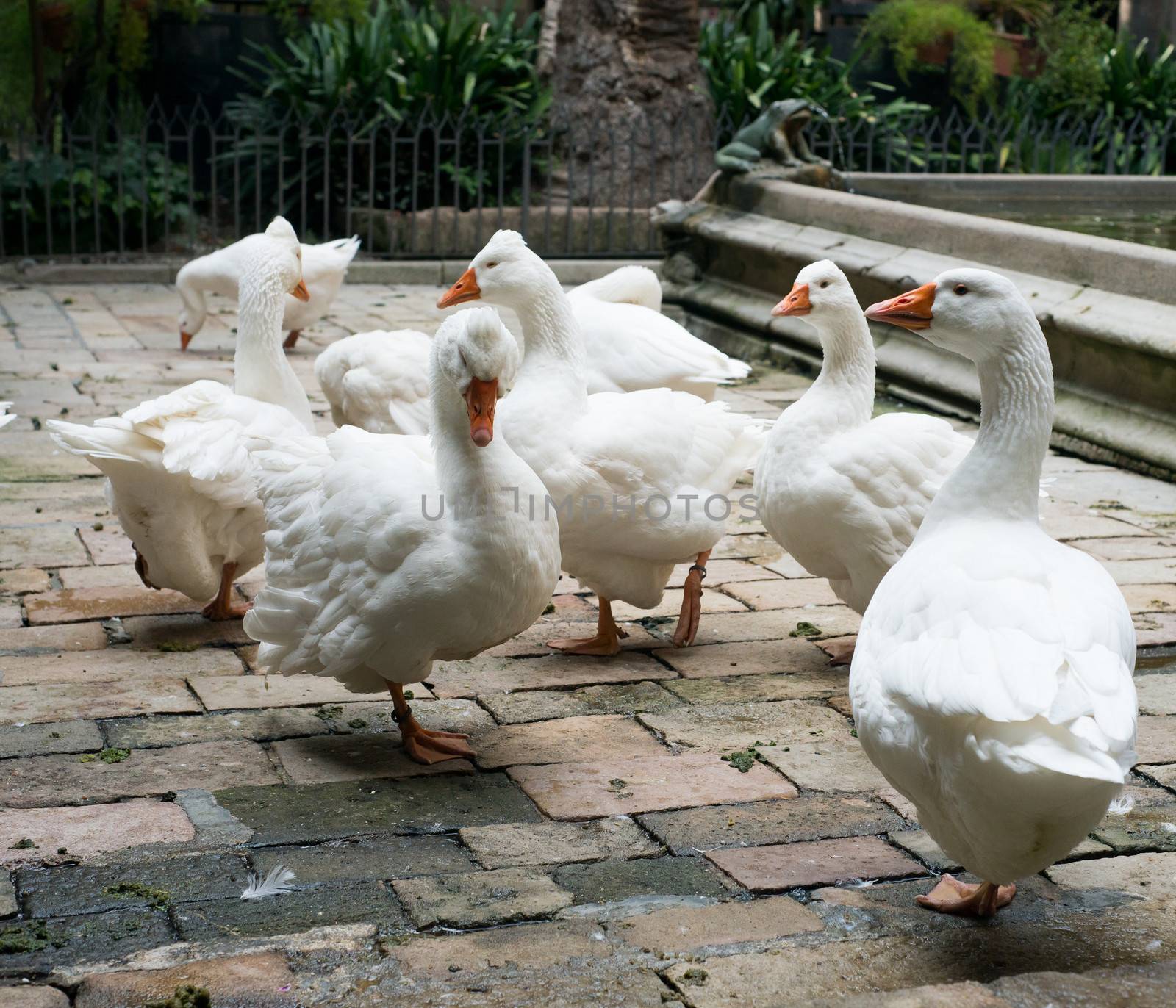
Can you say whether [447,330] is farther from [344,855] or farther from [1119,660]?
[1119,660]

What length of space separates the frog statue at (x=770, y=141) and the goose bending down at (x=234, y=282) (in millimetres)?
3016

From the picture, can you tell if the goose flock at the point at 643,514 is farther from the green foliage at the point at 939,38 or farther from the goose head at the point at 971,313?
the green foliage at the point at 939,38

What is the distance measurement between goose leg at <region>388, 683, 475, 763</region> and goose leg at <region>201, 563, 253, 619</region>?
3.88 feet

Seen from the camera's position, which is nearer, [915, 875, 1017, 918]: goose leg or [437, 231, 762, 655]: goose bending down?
[915, 875, 1017, 918]: goose leg

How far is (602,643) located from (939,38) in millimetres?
15147

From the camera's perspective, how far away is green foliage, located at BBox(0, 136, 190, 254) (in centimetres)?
1255

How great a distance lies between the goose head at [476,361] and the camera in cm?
343

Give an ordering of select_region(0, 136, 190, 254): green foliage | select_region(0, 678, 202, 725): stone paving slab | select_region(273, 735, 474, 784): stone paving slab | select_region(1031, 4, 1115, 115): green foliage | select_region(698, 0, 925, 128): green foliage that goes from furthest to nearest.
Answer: select_region(1031, 4, 1115, 115): green foliage
select_region(698, 0, 925, 128): green foliage
select_region(0, 136, 190, 254): green foliage
select_region(0, 678, 202, 725): stone paving slab
select_region(273, 735, 474, 784): stone paving slab

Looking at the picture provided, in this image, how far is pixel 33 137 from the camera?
14141mm

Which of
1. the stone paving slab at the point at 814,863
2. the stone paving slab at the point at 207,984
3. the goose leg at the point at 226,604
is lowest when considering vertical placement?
the goose leg at the point at 226,604

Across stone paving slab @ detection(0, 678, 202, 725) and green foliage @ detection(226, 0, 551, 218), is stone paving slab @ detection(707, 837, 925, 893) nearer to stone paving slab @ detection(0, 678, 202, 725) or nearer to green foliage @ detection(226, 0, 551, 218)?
stone paving slab @ detection(0, 678, 202, 725)

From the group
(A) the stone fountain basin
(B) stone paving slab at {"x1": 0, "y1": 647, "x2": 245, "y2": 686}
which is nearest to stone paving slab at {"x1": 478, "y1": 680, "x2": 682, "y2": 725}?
(B) stone paving slab at {"x1": 0, "y1": 647, "x2": 245, "y2": 686}

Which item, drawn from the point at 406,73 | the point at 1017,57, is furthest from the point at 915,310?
the point at 1017,57

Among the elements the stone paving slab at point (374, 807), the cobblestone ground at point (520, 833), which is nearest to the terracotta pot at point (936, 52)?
the cobblestone ground at point (520, 833)
